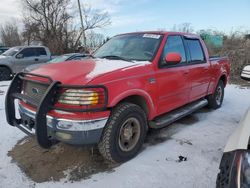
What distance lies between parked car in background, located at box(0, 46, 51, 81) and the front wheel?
10.6 meters

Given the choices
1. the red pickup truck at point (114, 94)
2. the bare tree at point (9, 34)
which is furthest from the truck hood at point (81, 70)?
the bare tree at point (9, 34)

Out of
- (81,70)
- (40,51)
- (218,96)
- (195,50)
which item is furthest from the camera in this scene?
(40,51)

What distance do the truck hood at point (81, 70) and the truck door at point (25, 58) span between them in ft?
32.8

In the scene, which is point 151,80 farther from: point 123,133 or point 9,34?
point 9,34

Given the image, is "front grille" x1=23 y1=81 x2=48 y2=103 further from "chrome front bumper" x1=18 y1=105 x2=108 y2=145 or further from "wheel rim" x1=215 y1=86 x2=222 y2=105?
"wheel rim" x1=215 y1=86 x2=222 y2=105

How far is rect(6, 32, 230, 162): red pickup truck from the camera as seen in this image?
300cm

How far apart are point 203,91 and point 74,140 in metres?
3.44

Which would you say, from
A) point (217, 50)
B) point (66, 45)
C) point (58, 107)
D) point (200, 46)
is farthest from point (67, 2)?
point (58, 107)

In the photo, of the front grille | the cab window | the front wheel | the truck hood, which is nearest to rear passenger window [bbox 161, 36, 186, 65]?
the truck hood

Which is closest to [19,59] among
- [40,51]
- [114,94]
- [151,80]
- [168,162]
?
[40,51]

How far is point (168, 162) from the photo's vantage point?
359 cm

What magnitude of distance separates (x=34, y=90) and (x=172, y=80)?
216 cm

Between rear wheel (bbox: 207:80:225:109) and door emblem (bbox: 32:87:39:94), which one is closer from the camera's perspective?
door emblem (bbox: 32:87:39:94)

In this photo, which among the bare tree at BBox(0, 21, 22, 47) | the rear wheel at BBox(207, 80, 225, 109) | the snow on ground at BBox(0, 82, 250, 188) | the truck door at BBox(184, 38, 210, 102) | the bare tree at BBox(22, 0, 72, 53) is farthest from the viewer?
the bare tree at BBox(0, 21, 22, 47)
